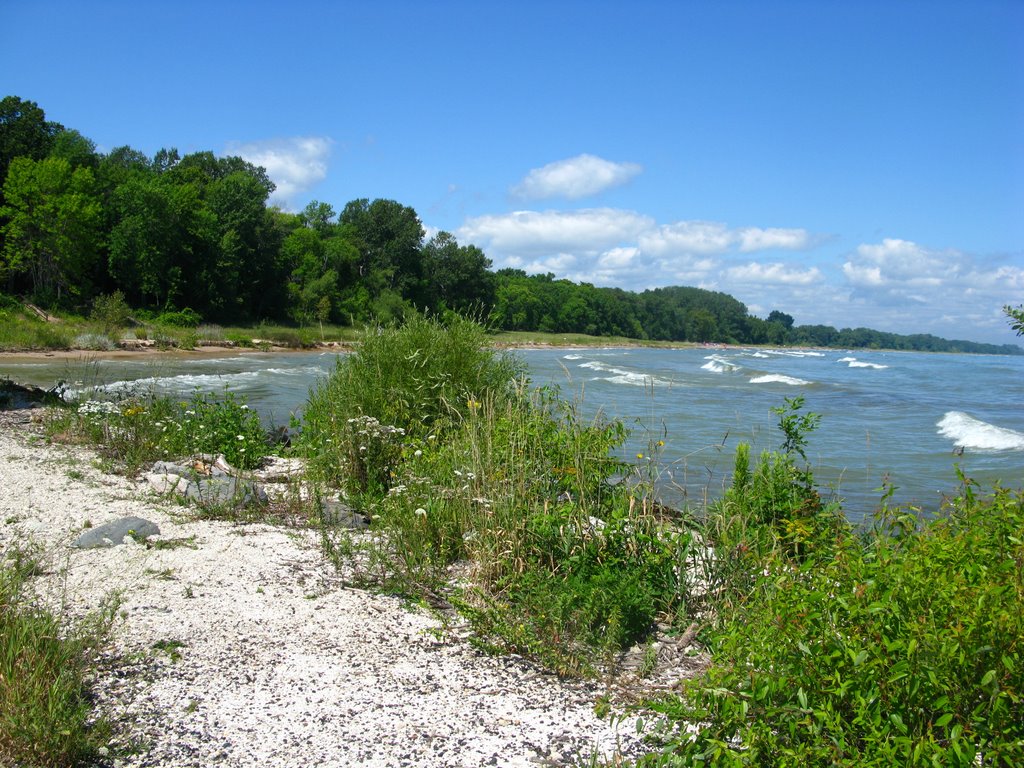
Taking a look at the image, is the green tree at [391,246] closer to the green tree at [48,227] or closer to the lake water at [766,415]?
the green tree at [48,227]

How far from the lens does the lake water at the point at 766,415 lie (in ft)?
34.4

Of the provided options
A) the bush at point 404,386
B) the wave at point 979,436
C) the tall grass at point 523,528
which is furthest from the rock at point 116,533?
the wave at point 979,436

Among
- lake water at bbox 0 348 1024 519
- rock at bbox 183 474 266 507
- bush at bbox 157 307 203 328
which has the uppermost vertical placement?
bush at bbox 157 307 203 328

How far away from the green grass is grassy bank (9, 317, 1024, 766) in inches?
80.4

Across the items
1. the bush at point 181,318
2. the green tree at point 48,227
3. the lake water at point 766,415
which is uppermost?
the green tree at point 48,227

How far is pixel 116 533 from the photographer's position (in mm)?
5941

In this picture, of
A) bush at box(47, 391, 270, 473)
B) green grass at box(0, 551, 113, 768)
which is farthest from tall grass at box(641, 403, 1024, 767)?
bush at box(47, 391, 270, 473)

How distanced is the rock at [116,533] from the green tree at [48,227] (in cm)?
4773

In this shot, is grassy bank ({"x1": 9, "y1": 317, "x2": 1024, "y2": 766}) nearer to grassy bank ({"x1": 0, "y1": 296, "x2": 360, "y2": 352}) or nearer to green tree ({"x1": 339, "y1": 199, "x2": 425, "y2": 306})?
grassy bank ({"x1": 0, "y1": 296, "x2": 360, "y2": 352})

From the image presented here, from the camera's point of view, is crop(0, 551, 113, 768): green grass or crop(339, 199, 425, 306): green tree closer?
crop(0, 551, 113, 768): green grass

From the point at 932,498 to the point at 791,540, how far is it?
5999 mm

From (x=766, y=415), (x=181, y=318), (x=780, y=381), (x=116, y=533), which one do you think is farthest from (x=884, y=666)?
(x=181, y=318)

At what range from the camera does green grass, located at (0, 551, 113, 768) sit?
10.2ft

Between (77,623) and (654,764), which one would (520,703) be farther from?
(77,623)
